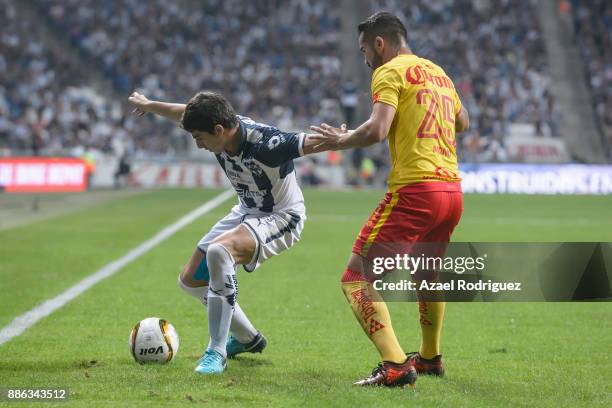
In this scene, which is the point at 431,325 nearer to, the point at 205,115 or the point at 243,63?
the point at 205,115

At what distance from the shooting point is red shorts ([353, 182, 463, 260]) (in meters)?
6.35

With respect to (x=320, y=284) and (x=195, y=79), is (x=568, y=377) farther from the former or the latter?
(x=195, y=79)

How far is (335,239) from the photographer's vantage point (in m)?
18.0

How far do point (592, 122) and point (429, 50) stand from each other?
7.42 metres

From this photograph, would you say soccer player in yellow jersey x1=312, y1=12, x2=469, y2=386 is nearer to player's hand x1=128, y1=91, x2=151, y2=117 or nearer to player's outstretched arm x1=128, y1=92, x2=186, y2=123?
player's outstretched arm x1=128, y1=92, x2=186, y2=123

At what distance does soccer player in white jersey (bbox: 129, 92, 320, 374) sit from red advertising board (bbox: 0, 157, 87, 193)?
18478mm

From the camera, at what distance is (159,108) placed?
7.94 meters

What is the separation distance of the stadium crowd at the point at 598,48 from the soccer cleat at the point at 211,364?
114ft

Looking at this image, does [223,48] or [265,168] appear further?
[223,48]

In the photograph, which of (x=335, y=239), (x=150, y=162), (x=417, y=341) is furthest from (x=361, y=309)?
(x=150, y=162)

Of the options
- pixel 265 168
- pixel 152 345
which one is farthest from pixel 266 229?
pixel 152 345

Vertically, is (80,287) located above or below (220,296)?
below

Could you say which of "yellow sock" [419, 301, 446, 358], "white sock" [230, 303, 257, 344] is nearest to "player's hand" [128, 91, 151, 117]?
"white sock" [230, 303, 257, 344]

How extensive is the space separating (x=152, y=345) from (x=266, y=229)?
3.77 feet
